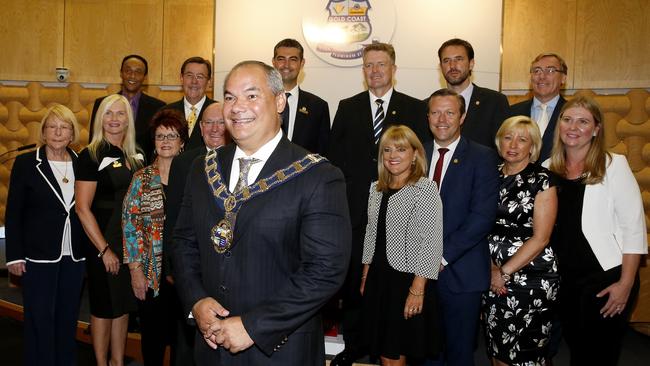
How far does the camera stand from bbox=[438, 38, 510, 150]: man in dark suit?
3871mm

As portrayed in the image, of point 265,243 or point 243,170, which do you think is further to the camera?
point 243,170

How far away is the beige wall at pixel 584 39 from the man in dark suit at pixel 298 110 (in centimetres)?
303

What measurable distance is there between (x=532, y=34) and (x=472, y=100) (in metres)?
2.92

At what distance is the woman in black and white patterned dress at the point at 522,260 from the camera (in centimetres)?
309

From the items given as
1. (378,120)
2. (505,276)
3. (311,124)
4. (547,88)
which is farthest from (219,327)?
(547,88)

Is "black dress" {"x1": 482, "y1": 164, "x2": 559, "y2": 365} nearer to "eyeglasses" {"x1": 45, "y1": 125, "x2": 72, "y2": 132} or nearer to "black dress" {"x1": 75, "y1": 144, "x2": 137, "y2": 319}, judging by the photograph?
"black dress" {"x1": 75, "y1": 144, "x2": 137, "y2": 319}

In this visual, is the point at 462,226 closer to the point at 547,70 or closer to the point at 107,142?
the point at 547,70

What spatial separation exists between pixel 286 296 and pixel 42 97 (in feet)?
23.4

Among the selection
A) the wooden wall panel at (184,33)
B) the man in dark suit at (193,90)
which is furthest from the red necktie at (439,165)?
the wooden wall panel at (184,33)

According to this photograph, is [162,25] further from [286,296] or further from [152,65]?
[286,296]

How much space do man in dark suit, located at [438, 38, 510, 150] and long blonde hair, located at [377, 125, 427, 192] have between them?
779 millimetres

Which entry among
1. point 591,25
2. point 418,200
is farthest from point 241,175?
point 591,25

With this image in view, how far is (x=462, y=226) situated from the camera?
317 centimetres

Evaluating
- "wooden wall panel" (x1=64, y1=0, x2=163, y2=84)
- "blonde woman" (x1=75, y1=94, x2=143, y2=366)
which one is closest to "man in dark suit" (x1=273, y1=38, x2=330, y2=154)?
"blonde woman" (x1=75, y1=94, x2=143, y2=366)
